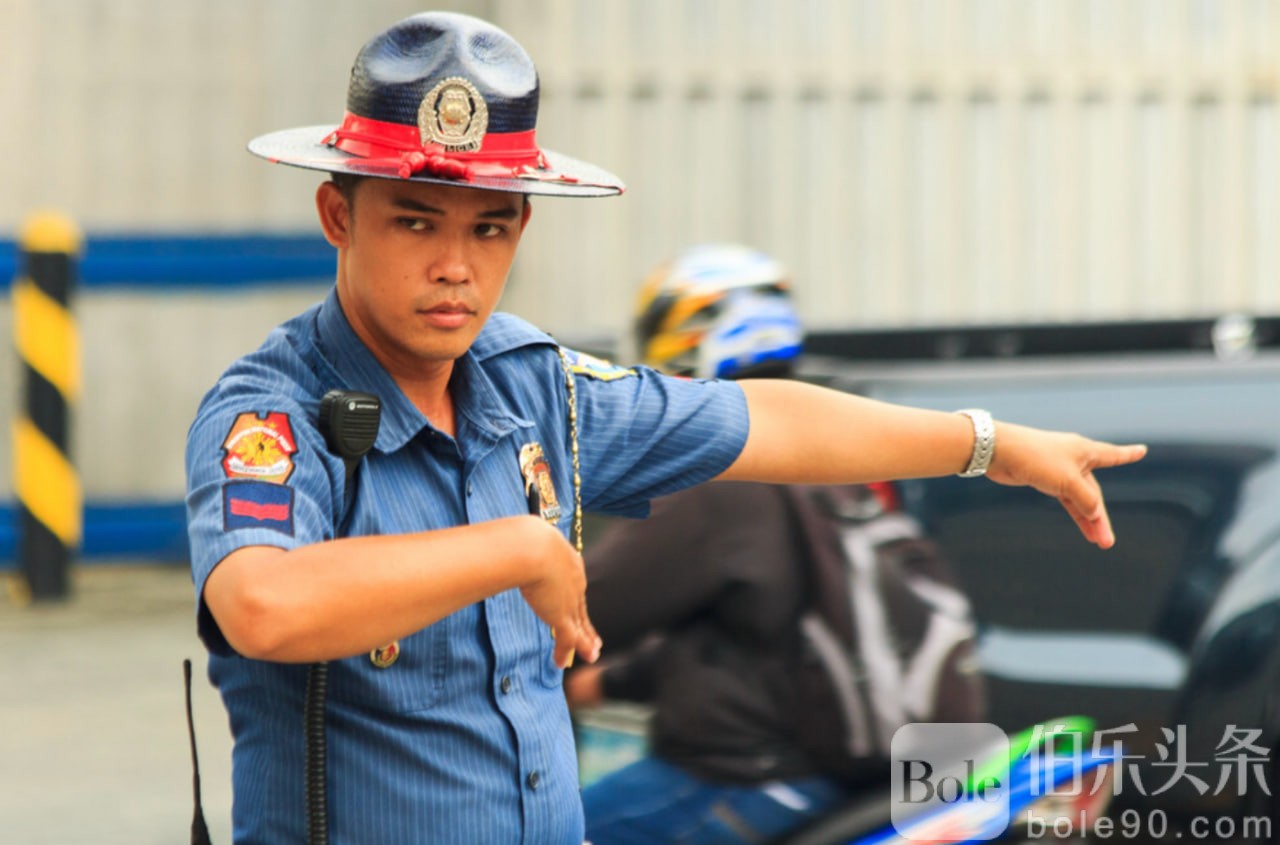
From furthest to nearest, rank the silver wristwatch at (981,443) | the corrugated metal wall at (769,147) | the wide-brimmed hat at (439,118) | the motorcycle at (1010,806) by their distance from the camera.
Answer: the corrugated metal wall at (769,147) → the motorcycle at (1010,806) → the silver wristwatch at (981,443) → the wide-brimmed hat at (439,118)

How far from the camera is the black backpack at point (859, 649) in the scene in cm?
363

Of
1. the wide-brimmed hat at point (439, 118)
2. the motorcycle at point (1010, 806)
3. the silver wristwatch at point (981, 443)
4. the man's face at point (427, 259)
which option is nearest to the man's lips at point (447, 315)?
the man's face at point (427, 259)

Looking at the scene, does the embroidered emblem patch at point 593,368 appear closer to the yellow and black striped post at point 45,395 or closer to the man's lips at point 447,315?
the man's lips at point 447,315

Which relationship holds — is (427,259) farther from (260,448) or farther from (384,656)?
(384,656)

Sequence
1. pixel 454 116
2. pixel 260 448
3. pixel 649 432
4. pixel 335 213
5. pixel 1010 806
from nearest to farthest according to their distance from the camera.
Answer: pixel 260 448 < pixel 454 116 < pixel 335 213 < pixel 649 432 < pixel 1010 806

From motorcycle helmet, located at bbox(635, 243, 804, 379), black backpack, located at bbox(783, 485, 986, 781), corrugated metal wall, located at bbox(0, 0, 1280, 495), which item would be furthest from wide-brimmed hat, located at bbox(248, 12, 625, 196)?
corrugated metal wall, located at bbox(0, 0, 1280, 495)

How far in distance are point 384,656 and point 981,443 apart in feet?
2.86

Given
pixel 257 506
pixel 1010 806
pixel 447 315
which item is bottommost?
pixel 1010 806

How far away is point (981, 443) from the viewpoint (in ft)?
8.32

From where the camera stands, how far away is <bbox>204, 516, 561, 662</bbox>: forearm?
1878 millimetres

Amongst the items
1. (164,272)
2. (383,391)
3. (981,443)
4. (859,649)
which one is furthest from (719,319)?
(164,272)

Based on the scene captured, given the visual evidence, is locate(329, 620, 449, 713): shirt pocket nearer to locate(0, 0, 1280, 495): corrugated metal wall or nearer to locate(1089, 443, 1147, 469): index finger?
locate(1089, 443, 1147, 469): index finger

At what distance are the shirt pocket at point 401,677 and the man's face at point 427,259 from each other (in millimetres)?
317

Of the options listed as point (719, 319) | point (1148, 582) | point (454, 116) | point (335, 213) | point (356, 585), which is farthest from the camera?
point (719, 319)
